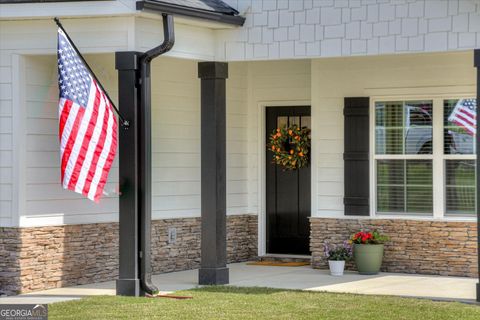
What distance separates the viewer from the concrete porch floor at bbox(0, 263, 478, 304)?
12.8m

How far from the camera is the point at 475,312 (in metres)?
11.3

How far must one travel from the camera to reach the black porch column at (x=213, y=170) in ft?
44.8

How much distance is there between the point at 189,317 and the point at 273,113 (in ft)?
21.4

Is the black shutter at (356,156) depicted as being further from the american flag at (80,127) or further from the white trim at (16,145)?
the white trim at (16,145)

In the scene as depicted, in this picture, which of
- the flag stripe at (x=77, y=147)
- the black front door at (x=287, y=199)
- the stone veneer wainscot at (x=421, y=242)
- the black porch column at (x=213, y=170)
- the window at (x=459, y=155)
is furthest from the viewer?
the black front door at (x=287, y=199)

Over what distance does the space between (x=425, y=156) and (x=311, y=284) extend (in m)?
2.59

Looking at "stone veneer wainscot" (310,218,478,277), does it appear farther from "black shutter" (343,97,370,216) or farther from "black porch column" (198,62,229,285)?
"black porch column" (198,62,229,285)

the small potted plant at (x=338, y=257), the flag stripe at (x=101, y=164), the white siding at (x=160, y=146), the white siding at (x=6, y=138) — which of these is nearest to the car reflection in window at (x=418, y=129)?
the small potted plant at (x=338, y=257)

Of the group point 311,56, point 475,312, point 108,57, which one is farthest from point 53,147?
point 475,312

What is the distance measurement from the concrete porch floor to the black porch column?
0.35 metres

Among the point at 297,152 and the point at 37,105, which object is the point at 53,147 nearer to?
the point at 37,105

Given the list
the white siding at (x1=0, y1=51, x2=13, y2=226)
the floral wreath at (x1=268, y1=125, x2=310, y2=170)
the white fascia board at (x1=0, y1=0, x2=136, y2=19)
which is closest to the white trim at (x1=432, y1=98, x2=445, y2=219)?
the floral wreath at (x1=268, y1=125, x2=310, y2=170)

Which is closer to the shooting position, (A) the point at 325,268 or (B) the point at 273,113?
(A) the point at 325,268

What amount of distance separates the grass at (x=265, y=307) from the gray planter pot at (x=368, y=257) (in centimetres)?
224
